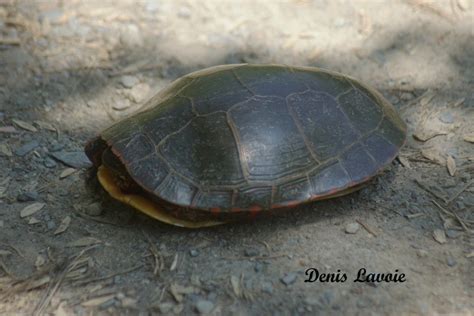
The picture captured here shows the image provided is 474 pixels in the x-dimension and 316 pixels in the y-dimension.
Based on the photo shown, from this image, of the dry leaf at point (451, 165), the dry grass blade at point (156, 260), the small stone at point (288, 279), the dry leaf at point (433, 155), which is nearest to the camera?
the small stone at point (288, 279)

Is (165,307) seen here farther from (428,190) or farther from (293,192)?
(428,190)

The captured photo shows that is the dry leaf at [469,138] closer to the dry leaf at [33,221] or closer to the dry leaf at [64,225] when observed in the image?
the dry leaf at [64,225]

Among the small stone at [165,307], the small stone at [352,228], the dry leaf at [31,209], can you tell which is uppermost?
the small stone at [352,228]

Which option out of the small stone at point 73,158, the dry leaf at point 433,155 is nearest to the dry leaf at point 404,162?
the dry leaf at point 433,155

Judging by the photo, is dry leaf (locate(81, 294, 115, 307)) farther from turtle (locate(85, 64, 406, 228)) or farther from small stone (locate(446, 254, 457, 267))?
small stone (locate(446, 254, 457, 267))

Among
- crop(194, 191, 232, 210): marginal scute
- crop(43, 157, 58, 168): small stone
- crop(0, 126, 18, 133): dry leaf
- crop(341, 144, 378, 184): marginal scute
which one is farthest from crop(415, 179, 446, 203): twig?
crop(0, 126, 18, 133): dry leaf

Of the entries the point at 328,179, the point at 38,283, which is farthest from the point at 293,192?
the point at 38,283
